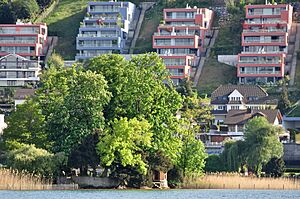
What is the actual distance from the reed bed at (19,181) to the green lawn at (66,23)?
3393 inches

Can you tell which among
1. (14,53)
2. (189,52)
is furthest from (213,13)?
(14,53)

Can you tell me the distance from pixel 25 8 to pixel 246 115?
2146 inches

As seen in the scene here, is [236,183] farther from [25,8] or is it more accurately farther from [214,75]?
[25,8]

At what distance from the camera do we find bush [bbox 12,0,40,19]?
598 ft

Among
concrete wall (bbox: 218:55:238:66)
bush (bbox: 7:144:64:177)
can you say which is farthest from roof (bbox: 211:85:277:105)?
bush (bbox: 7:144:64:177)

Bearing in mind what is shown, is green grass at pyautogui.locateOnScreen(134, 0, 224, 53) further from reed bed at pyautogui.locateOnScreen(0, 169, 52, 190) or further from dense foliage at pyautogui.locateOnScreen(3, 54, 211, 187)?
reed bed at pyautogui.locateOnScreen(0, 169, 52, 190)

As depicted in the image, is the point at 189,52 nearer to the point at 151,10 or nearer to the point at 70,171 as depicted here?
the point at 151,10

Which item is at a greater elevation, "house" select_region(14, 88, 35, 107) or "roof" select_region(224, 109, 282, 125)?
"house" select_region(14, 88, 35, 107)

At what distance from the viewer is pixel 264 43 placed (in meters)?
167

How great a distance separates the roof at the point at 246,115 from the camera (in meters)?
138

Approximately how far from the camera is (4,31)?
17612 cm

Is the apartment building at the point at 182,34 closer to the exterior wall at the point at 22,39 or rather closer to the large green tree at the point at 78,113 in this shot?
the exterior wall at the point at 22,39

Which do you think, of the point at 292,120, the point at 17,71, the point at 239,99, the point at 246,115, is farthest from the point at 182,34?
the point at 246,115

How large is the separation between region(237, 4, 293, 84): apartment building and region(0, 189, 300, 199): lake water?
6837 cm
